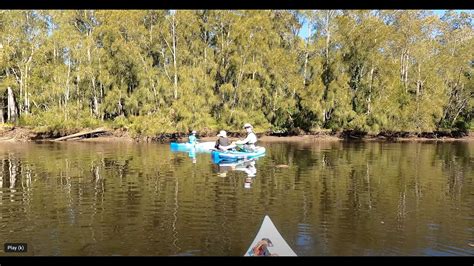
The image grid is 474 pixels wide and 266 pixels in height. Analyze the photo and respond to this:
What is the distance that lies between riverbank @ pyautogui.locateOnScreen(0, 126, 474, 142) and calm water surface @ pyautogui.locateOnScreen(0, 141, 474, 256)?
14.6 m

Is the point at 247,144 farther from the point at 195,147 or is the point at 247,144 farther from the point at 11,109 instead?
the point at 11,109

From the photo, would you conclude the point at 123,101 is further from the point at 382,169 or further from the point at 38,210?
the point at 38,210

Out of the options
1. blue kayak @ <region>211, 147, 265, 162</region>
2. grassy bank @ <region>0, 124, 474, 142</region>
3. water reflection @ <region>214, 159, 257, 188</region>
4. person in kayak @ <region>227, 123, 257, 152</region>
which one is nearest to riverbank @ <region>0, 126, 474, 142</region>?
grassy bank @ <region>0, 124, 474, 142</region>

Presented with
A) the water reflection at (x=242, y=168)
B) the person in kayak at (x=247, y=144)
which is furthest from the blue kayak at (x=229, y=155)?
the person in kayak at (x=247, y=144)

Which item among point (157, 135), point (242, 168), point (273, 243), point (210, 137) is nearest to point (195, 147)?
Answer: point (242, 168)

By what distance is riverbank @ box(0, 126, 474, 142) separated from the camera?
1329 inches

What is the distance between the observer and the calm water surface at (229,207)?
321 inches

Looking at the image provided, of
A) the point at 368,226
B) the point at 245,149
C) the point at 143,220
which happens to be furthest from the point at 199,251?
the point at 245,149

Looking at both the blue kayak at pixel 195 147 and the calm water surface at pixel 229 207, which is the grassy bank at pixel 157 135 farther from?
the calm water surface at pixel 229 207

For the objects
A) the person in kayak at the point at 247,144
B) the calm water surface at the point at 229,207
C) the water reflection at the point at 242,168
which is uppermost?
the person in kayak at the point at 247,144

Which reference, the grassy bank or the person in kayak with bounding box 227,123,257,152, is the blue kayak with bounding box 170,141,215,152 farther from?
the grassy bank

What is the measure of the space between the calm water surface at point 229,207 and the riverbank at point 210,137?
48.0 feet

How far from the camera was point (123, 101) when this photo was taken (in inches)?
1470
